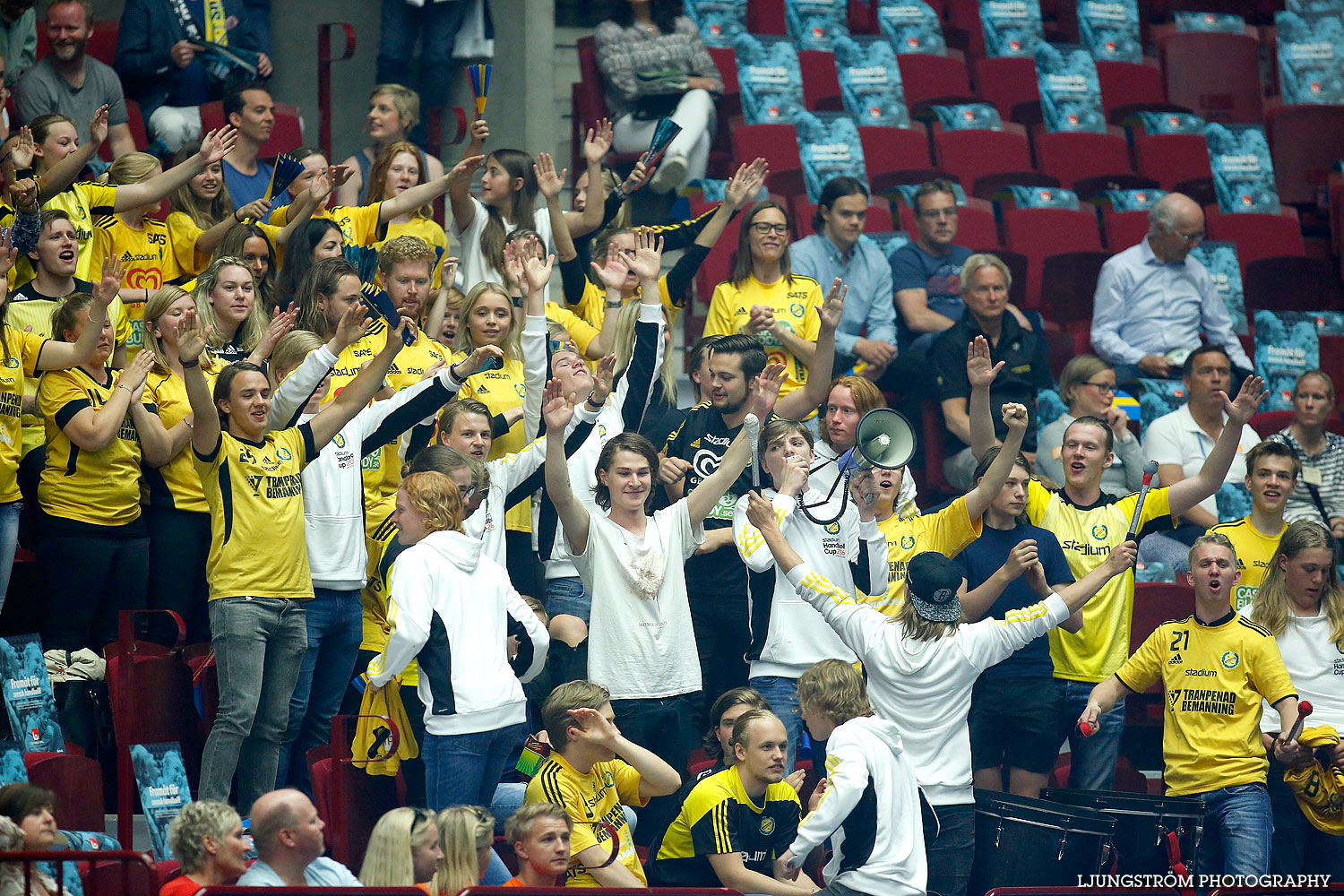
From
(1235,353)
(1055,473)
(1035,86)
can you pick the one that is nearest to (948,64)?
(1035,86)

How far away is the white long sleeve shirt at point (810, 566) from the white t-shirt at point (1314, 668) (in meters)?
1.47

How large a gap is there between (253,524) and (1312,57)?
28.7 feet

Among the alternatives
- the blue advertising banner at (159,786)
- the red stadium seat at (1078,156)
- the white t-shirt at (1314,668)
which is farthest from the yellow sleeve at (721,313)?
the red stadium seat at (1078,156)

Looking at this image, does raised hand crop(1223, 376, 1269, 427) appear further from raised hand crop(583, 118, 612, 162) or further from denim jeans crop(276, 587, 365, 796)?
denim jeans crop(276, 587, 365, 796)

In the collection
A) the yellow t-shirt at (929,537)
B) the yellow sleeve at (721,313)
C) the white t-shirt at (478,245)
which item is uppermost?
the white t-shirt at (478,245)

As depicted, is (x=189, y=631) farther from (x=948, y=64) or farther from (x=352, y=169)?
(x=948, y=64)

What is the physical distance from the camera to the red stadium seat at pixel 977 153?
10.1 metres

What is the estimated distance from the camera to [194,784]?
5527mm

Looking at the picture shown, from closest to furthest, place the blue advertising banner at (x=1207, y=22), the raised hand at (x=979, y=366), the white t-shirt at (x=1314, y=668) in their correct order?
the white t-shirt at (x=1314, y=668) → the raised hand at (x=979, y=366) → the blue advertising banner at (x=1207, y=22)

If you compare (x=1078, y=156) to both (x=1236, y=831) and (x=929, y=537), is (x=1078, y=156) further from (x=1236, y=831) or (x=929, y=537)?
(x=1236, y=831)

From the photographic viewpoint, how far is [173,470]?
582cm

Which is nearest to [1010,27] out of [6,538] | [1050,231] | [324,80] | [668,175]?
[1050,231]

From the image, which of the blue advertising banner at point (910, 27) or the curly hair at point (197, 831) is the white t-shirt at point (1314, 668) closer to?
the curly hair at point (197, 831)

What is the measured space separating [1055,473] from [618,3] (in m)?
4.24
